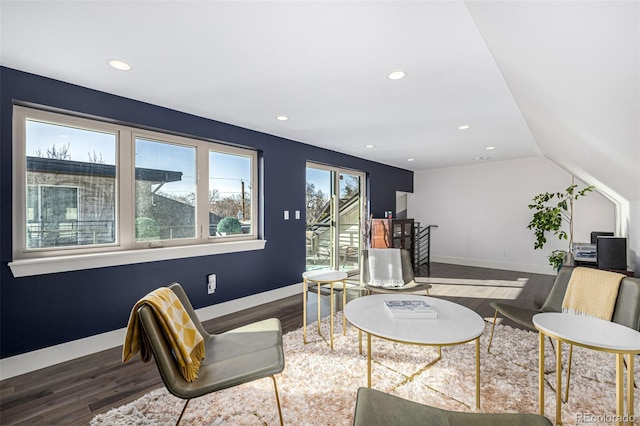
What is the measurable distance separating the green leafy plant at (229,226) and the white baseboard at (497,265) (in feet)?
17.6

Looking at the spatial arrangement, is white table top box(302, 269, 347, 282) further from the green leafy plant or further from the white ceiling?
the white ceiling

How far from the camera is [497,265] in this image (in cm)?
660

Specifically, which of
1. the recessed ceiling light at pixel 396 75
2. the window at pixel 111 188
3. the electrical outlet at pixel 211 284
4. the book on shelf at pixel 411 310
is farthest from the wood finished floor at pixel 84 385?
the recessed ceiling light at pixel 396 75

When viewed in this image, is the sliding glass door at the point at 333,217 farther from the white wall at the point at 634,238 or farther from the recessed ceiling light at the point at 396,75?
the white wall at the point at 634,238

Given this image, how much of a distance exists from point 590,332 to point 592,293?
2.60 ft

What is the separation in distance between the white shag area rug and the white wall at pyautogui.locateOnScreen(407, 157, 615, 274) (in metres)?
4.11

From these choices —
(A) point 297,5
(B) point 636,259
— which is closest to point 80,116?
(A) point 297,5

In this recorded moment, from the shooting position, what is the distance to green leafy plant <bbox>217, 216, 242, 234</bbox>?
3.78 metres

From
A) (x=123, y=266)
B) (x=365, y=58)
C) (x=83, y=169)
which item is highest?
(x=365, y=58)

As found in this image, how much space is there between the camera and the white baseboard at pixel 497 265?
605 centimetres

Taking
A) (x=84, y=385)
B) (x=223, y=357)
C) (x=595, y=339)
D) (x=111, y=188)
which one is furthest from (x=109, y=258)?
(x=595, y=339)

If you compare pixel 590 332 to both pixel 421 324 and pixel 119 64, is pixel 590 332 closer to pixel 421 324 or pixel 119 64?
pixel 421 324

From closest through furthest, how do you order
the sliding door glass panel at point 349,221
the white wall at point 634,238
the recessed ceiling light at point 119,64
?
1. the recessed ceiling light at point 119,64
2. the white wall at point 634,238
3. the sliding door glass panel at point 349,221

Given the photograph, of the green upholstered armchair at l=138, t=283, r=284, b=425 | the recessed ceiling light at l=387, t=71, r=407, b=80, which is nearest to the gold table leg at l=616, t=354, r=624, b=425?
the green upholstered armchair at l=138, t=283, r=284, b=425
